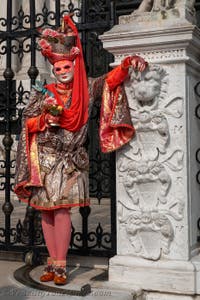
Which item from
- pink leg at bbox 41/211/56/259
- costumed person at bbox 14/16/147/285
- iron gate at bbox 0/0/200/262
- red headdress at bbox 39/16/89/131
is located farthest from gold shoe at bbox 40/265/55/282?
red headdress at bbox 39/16/89/131

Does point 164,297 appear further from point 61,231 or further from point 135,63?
point 135,63

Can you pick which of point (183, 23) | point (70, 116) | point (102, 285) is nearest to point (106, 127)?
point (70, 116)

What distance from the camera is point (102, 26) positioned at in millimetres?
5066

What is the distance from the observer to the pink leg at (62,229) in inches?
170

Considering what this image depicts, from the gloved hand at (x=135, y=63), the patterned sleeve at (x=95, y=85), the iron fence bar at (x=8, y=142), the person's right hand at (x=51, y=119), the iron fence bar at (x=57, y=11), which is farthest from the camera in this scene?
the iron fence bar at (x=8, y=142)

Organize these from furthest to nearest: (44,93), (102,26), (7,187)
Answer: (7,187), (102,26), (44,93)

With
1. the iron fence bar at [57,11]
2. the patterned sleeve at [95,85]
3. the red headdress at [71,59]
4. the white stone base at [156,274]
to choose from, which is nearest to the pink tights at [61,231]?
the white stone base at [156,274]

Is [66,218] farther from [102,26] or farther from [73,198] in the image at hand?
[102,26]

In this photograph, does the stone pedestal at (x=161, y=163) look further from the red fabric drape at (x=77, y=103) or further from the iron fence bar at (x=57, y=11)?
the iron fence bar at (x=57, y=11)

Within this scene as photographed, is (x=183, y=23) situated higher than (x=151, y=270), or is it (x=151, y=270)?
(x=183, y=23)

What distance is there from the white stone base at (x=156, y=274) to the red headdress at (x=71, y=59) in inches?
48.5

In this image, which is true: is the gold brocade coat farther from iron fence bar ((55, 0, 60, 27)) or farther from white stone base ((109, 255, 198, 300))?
iron fence bar ((55, 0, 60, 27))

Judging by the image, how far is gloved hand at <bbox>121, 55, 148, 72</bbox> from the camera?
413 centimetres

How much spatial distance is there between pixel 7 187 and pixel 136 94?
1957mm
